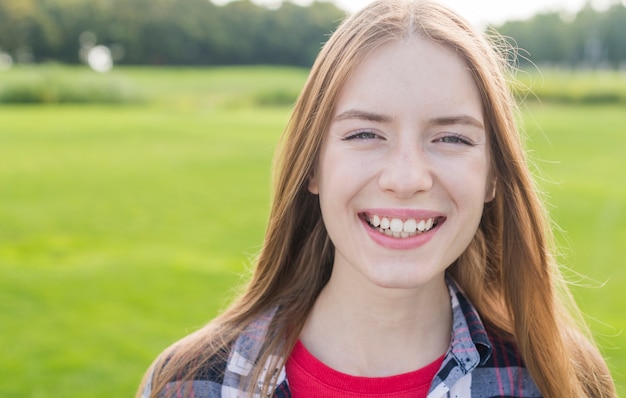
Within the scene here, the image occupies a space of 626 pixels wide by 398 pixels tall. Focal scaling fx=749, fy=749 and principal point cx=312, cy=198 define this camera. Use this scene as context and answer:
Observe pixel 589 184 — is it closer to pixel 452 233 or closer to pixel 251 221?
pixel 251 221

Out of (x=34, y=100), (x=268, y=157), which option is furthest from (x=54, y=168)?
(x=34, y=100)

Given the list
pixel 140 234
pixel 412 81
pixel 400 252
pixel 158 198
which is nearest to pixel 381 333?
pixel 400 252

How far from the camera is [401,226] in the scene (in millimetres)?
1678

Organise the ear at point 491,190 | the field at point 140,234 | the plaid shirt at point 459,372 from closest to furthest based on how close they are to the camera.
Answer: the plaid shirt at point 459,372 < the ear at point 491,190 < the field at point 140,234

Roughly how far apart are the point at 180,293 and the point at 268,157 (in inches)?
365

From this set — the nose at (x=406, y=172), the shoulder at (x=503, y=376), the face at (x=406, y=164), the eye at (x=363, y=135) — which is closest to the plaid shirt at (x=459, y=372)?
the shoulder at (x=503, y=376)

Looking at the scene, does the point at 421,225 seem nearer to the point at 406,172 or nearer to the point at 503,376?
the point at 406,172

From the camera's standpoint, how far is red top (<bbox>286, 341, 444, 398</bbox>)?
5.78ft


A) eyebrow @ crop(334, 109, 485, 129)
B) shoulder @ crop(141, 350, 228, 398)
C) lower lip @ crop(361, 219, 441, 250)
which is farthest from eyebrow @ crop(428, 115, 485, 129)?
shoulder @ crop(141, 350, 228, 398)

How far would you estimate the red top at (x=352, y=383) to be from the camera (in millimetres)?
1762

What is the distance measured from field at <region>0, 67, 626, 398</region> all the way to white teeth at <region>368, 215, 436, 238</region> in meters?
0.62

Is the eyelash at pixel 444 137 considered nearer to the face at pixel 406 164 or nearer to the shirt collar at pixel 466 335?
the face at pixel 406 164

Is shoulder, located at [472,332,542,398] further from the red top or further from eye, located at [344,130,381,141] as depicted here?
eye, located at [344,130,381,141]

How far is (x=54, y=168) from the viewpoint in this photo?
12914 millimetres
